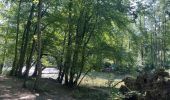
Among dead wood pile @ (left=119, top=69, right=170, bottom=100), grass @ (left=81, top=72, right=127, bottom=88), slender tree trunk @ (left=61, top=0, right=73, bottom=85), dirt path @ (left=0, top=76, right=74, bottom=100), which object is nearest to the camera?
dead wood pile @ (left=119, top=69, right=170, bottom=100)

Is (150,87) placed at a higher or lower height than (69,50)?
lower

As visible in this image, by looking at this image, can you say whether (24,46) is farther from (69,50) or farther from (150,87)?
(150,87)

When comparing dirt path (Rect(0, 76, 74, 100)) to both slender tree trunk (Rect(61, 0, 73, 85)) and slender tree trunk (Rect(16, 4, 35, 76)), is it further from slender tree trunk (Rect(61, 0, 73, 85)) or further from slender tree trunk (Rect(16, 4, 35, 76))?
slender tree trunk (Rect(16, 4, 35, 76))

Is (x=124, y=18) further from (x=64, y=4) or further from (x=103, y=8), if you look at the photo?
(x=64, y=4)

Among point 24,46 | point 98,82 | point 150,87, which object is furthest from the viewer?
point 98,82

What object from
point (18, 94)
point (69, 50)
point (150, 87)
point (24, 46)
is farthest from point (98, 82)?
point (18, 94)

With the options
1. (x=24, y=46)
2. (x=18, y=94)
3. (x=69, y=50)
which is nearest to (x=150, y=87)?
(x=18, y=94)

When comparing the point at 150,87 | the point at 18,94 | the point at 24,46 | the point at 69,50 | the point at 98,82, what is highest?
the point at 24,46

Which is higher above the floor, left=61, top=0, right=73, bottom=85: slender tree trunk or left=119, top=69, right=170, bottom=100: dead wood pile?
left=61, top=0, right=73, bottom=85: slender tree trunk

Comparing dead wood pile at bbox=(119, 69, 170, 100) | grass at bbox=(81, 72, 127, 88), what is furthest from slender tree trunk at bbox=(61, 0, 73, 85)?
dead wood pile at bbox=(119, 69, 170, 100)

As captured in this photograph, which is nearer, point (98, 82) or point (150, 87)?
point (150, 87)

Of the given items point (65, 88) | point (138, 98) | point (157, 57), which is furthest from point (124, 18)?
point (157, 57)

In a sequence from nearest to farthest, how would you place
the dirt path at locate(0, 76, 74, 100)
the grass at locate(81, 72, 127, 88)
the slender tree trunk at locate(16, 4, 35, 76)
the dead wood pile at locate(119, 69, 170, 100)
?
the dead wood pile at locate(119, 69, 170, 100) < the dirt path at locate(0, 76, 74, 100) < the grass at locate(81, 72, 127, 88) < the slender tree trunk at locate(16, 4, 35, 76)

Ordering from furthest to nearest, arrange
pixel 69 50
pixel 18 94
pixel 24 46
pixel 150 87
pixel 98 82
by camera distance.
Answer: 1. pixel 98 82
2. pixel 24 46
3. pixel 69 50
4. pixel 18 94
5. pixel 150 87
